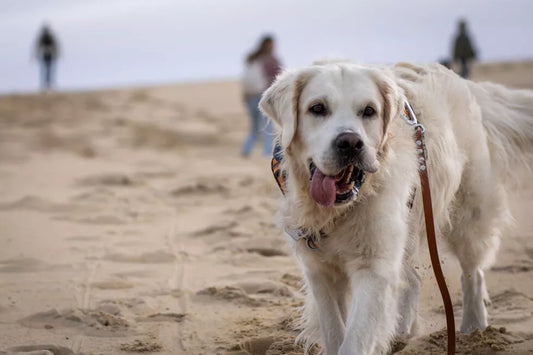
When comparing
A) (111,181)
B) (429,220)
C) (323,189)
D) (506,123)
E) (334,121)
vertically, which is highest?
(334,121)

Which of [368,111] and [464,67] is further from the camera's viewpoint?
[464,67]

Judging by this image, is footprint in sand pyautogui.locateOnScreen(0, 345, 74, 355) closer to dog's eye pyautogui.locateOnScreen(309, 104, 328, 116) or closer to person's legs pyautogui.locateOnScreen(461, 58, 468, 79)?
dog's eye pyautogui.locateOnScreen(309, 104, 328, 116)

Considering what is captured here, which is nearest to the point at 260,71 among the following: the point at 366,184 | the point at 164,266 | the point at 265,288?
the point at 164,266

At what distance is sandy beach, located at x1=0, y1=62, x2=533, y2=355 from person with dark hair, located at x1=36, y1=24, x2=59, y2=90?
980 cm

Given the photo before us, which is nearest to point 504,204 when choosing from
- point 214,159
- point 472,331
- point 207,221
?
point 472,331

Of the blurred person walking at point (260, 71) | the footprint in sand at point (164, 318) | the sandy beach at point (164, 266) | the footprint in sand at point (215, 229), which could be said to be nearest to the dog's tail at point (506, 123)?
the sandy beach at point (164, 266)

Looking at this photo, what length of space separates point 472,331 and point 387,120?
1.68 m

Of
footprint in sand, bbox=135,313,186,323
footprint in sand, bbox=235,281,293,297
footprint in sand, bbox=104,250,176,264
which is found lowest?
footprint in sand, bbox=104,250,176,264

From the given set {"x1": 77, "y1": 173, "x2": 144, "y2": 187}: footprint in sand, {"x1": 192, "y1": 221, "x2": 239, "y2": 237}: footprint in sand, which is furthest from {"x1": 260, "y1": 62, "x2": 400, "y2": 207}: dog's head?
{"x1": 77, "y1": 173, "x2": 144, "y2": 187}: footprint in sand

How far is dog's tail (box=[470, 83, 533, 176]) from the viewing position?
4.98m

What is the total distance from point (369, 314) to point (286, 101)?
1.20 metres

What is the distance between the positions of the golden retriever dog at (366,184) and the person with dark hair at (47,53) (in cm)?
1887

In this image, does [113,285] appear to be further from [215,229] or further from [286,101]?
[286,101]

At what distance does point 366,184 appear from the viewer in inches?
147
